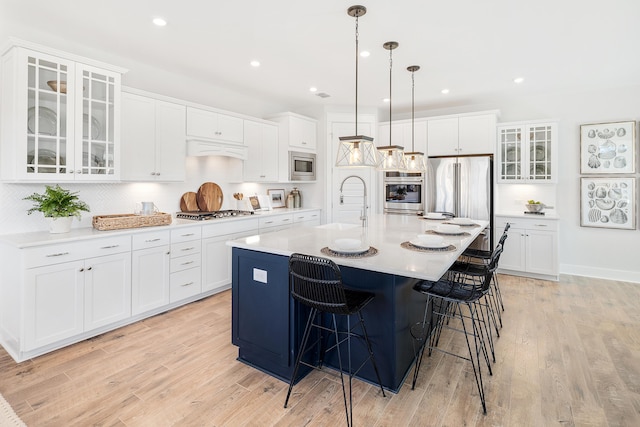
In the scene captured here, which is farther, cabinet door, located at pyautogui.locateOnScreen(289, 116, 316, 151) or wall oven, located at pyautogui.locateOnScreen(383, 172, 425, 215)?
wall oven, located at pyautogui.locateOnScreen(383, 172, 425, 215)

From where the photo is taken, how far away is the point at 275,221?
15.7 feet

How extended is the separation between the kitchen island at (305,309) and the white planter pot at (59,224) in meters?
1.59

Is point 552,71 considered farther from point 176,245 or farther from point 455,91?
point 176,245

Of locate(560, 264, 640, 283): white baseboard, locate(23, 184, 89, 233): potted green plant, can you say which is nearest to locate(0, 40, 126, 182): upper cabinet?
locate(23, 184, 89, 233): potted green plant

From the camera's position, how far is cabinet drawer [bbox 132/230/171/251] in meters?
3.19

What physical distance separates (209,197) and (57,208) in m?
1.82

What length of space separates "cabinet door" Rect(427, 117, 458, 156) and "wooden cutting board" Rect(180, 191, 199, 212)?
3.61 metres

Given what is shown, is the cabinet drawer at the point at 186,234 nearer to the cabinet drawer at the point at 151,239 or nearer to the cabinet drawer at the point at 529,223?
the cabinet drawer at the point at 151,239

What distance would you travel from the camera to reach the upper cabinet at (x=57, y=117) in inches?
105

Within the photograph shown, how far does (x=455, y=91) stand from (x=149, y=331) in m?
4.79

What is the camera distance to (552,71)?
13.3 ft

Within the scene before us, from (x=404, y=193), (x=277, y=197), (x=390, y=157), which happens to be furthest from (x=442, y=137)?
(x=277, y=197)

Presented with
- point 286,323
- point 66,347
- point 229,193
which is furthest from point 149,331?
point 229,193

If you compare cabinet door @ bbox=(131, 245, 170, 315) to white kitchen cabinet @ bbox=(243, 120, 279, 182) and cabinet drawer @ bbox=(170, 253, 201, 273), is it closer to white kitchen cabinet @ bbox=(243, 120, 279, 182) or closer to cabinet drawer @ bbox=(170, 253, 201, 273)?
cabinet drawer @ bbox=(170, 253, 201, 273)
